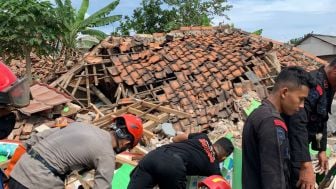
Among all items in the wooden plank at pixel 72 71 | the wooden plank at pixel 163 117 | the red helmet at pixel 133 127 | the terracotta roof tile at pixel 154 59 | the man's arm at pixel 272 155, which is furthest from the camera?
the terracotta roof tile at pixel 154 59

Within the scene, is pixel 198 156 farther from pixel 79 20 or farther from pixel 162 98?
pixel 79 20

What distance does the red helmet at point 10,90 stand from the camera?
6.39ft

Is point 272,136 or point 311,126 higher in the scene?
point 272,136

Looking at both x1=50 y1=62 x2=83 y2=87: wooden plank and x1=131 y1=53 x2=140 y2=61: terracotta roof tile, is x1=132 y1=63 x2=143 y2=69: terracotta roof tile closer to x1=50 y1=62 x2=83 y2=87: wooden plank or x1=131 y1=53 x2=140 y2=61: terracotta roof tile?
x1=131 y1=53 x2=140 y2=61: terracotta roof tile

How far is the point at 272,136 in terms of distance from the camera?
2.41 meters

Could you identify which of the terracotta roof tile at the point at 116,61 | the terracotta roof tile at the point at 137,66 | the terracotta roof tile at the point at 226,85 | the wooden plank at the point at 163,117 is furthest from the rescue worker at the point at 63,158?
the terracotta roof tile at the point at 226,85

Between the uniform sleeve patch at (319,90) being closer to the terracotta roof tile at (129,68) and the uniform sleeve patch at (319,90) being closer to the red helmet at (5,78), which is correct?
the red helmet at (5,78)

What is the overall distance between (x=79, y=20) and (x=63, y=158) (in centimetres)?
1121

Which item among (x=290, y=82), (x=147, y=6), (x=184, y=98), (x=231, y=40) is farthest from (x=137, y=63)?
(x=147, y=6)

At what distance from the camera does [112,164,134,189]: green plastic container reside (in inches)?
192

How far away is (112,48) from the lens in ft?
34.7

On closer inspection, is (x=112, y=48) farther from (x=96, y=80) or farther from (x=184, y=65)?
(x=184, y=65)

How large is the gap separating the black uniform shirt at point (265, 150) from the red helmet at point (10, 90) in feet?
4.26

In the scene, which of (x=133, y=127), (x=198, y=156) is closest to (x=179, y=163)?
(x=198, y=156)
